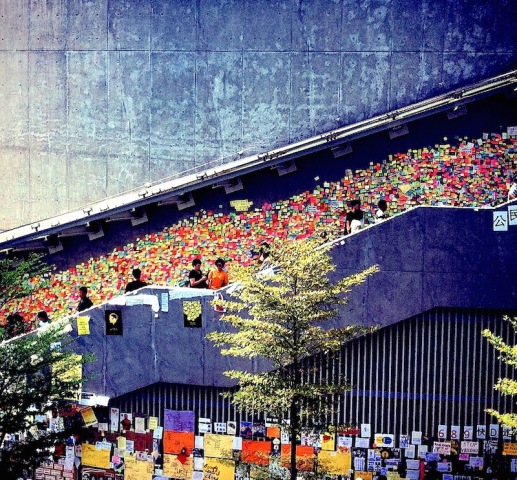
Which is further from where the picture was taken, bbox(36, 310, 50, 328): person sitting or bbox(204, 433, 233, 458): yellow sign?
bbox(36, 310, 50, 328): person sitting

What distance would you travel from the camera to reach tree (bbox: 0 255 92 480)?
61.6 ft

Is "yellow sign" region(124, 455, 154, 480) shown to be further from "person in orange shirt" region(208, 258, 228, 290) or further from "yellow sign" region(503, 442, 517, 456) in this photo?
"yellow sign" region(503, 442, 517, 456)

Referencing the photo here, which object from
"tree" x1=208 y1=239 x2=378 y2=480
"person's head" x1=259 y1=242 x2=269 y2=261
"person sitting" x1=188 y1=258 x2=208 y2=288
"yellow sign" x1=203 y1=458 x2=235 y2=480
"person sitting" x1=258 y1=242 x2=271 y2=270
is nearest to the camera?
"tree" x1=208 y1=239 x2=378 y2=480

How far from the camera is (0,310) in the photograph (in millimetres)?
22734

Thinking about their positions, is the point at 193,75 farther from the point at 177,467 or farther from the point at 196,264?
the point at 177,467

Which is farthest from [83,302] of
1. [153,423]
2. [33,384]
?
[153,423]

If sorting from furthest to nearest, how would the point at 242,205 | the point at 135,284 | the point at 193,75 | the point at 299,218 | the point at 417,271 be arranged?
the point at 193,75 → the point at 242,205 → the point at 299,218 → the point at 135,284 → the point at 417,271

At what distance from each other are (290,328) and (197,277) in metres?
3.26

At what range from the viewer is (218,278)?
64.6ft

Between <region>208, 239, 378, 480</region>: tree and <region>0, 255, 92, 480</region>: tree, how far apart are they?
3.08 metres

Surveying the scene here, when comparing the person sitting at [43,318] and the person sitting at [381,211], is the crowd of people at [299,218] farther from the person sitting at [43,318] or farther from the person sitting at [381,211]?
the person sitting at [43,318]

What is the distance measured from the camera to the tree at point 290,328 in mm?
16984

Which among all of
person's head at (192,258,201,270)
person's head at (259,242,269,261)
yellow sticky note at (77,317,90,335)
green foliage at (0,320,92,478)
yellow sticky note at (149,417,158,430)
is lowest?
yellow sticky note at (149,417,158,430)

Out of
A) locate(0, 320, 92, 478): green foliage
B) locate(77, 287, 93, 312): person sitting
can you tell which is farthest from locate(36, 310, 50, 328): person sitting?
locate(0, 320, 92, 478): green foliage
